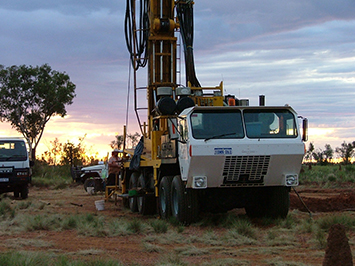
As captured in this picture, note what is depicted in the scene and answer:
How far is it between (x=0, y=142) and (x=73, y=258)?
15529mm

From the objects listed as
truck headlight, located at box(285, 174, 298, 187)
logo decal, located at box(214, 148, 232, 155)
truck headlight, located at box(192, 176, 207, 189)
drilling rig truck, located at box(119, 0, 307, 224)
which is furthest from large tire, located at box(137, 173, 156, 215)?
truck headlight, located at box(285, 174, 298, 187)

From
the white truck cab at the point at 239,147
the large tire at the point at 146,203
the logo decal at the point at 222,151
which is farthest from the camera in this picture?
the large tire at the point at 146,203

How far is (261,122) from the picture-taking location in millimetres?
13250

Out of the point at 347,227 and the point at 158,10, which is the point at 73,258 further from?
the point at 158,10

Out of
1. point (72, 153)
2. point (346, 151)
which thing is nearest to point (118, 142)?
point (72, 153)

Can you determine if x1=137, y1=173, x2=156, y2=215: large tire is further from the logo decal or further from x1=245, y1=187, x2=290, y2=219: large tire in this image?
the logo decal

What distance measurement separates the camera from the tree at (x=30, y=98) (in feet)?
154

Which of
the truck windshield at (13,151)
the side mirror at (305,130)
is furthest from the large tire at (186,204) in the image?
the truck windshield at (13,151)

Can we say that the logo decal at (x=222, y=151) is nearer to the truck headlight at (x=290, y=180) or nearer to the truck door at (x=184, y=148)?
the truck door at (x=184, y=148)

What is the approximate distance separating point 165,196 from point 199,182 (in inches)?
80.9

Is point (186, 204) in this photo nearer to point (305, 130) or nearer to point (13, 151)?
point (305, 130)

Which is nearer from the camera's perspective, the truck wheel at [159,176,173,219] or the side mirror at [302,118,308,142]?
the side mirror at [302,118,308,142]

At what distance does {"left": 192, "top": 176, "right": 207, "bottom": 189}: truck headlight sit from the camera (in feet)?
42.1

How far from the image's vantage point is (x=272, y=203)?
1414 cm
